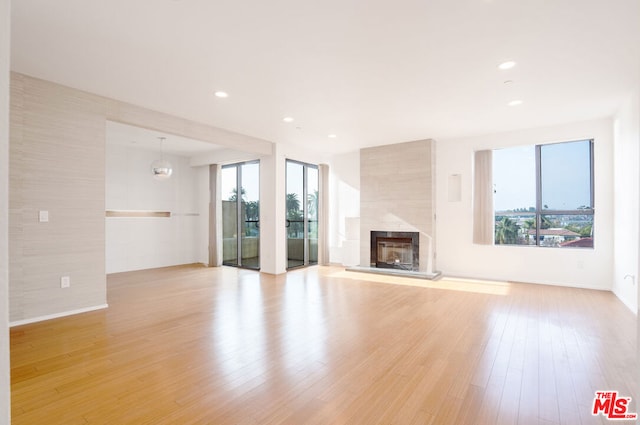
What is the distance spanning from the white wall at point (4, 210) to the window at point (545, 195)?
6.73 meters

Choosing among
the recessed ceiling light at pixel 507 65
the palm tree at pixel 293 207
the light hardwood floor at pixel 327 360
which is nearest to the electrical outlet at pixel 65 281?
the light hardwood floor at pixel 327 360

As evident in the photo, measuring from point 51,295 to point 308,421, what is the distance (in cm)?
363

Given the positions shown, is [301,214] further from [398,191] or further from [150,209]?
[150,209]

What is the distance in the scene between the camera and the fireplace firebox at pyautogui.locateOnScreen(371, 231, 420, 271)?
647cm


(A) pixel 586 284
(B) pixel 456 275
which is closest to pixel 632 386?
(A) pixel 586 284

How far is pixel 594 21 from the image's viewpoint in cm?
248

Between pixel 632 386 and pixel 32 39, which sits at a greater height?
pixel 32 39

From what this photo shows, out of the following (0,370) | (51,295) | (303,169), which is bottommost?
(51,295)

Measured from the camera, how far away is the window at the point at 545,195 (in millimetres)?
5383

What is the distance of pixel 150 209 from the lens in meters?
7.42

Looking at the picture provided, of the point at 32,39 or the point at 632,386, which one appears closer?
the point at 632,386

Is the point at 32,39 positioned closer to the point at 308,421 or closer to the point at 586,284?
the point at 308,421

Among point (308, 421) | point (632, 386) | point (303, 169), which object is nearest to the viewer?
point (308, 421)

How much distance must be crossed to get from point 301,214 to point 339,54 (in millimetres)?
4904
